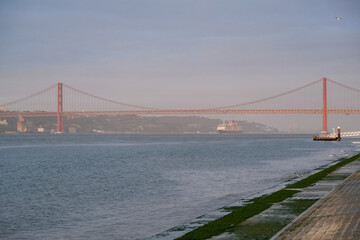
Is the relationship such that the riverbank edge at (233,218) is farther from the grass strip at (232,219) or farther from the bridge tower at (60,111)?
the bridge tower at (60,111)

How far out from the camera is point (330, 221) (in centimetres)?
986

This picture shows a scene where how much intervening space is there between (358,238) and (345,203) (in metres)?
4.09

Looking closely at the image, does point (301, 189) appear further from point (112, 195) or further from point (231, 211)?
point (112, 195)

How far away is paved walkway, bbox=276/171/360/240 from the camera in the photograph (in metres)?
8.64

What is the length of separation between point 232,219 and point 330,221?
2.37 meters

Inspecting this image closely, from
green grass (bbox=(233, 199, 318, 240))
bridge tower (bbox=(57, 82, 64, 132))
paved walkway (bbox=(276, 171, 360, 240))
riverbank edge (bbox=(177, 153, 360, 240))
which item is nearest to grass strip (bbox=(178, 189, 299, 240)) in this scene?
riverbank edge (bbox=(177, 153, 360, 240))

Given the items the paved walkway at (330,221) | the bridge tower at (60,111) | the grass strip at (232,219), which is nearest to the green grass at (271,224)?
the paved walkway at (330,221)

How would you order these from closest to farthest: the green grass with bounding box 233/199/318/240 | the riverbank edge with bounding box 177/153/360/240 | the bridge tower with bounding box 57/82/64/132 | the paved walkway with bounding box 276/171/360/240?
the paved walkway with bounding box 276/171/360/240, the green grass with bounding box 233/199/318/240, the riverbank edge with bounding box 177/153/360/240, the bridge tower with bounding box 57/82/64/132

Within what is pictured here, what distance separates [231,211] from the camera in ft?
42.8

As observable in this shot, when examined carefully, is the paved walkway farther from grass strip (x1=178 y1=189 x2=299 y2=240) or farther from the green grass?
grass strip (x1=178 y1=189 x2=299 y2=240)

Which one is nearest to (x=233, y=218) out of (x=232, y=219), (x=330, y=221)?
(x=232, y=219)

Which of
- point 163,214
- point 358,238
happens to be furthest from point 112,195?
point 358,238

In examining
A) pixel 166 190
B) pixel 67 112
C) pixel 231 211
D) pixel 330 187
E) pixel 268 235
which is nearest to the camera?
pixel 268 235

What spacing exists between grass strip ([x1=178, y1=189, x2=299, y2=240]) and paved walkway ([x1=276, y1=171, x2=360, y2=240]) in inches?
54.4
